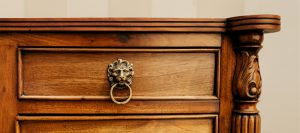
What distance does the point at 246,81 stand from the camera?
1.74ft

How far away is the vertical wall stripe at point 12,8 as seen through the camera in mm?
1012

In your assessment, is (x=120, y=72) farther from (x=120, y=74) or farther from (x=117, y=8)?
(x=117, y=8)

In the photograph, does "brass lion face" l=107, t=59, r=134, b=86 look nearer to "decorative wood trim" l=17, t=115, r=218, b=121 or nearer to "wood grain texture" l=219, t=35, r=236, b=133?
"decorative wood trim" l=17, t=115, r=218, b=121

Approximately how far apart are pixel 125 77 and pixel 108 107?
69mm

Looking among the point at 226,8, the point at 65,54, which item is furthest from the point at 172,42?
the point at 226,8

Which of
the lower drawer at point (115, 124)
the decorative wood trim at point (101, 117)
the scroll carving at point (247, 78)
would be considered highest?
the scroll carving at point (247, 78)

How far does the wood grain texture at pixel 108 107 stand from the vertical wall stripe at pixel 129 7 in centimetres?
52

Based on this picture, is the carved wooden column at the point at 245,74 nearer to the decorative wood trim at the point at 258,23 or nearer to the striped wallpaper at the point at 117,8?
the decorative wood trim at the point at 258,23

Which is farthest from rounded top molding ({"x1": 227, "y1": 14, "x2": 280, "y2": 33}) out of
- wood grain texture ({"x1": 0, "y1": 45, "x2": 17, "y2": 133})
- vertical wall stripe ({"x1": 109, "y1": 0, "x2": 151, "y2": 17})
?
vertical wall stripe ({"x1": 109, "y1": 0, "x2": 151, "y2": 17})

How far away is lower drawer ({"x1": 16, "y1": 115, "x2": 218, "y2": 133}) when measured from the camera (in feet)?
1.81

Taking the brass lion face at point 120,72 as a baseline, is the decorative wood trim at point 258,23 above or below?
→ above

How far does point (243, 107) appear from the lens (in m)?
0.54

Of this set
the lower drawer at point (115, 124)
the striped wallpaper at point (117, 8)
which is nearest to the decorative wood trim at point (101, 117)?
the lower drawer at point (115, 124)

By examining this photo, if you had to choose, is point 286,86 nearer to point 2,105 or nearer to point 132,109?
point 132,109
